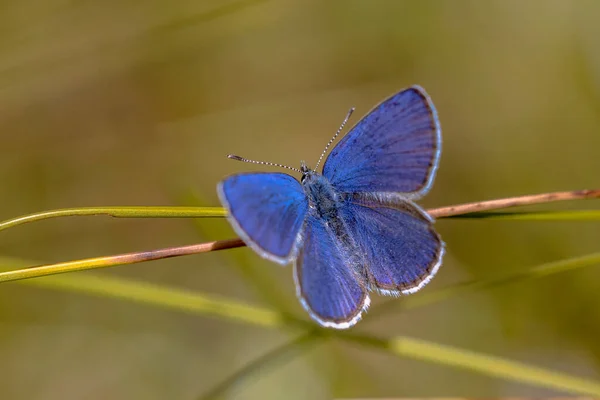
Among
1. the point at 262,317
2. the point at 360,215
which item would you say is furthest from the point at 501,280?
the point at 262,317

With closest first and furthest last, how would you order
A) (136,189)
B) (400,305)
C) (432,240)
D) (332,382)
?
(432,240)
(400,305)
(332,382)
(136,189)

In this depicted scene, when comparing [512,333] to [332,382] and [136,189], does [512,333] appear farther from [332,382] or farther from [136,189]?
[136,189]

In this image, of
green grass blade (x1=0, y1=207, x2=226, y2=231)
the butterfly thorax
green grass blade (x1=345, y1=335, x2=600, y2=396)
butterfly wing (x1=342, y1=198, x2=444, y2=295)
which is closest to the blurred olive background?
the butterfly thorax

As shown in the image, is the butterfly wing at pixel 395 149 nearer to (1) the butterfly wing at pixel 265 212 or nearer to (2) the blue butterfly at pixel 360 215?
(2) the blue butterfly at pixel 360 215

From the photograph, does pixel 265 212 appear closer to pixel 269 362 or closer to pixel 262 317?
pixel 262 317

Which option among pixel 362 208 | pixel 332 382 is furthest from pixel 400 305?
pixel 332 382
